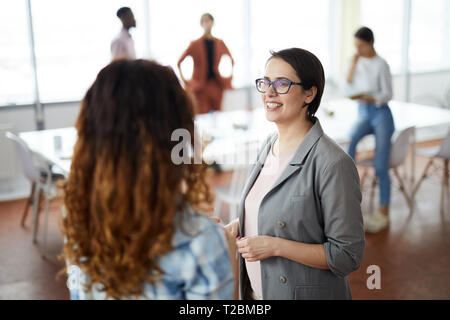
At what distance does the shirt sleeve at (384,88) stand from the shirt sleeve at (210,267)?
3.71 meters

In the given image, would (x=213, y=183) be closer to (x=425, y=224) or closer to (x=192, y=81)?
(x=192, y=81)

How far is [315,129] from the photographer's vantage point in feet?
6.27

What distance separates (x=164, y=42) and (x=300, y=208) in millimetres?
4643

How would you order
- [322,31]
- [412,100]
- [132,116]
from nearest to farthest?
[132,116]
[322,31]
[412,100]

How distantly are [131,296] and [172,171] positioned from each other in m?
0.31

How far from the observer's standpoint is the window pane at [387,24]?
23.8 feet

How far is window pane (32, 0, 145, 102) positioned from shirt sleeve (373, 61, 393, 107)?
250cm

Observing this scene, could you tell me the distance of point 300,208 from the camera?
1813 mm

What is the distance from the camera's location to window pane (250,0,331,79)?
6.57 m

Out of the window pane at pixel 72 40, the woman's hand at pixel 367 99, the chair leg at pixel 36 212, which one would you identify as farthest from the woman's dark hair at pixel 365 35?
the chair leg at pixel 36 212

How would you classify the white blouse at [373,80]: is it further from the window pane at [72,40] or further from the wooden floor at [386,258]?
the window pane at [72,40]

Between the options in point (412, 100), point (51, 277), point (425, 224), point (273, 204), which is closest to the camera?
point (273, 204)
